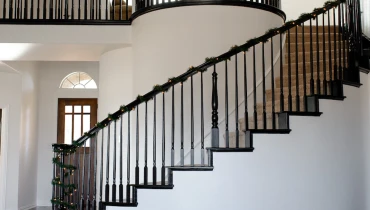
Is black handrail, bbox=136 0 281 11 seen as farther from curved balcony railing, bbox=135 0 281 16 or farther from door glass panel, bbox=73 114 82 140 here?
door glass panel, bbox=73 114 82 140

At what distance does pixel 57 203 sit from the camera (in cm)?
547

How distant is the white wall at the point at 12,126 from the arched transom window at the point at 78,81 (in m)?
1.25

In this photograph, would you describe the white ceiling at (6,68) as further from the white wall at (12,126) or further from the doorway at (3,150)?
the doorway at (3,150)

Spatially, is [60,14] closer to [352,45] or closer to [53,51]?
[53,51]

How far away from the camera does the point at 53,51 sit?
795 centimetres

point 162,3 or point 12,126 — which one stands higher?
point 162,3

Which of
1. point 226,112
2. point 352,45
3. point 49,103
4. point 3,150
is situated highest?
point 352,45

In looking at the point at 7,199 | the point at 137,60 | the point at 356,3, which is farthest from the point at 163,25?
the point at 7,199

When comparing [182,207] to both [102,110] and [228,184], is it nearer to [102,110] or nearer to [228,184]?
[228,184]

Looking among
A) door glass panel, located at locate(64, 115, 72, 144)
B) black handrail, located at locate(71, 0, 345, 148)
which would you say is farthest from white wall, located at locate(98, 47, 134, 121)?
door glass panel, located at locate(64, 115, 72, 144)

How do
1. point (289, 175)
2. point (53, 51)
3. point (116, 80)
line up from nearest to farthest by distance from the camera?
point (289, 175)
point (116, 80)
point (53, 51)

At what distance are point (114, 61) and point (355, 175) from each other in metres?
3.70

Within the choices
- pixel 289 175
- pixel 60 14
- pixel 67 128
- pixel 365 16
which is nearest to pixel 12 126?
pixel 67 128

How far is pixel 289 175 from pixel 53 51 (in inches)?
168
